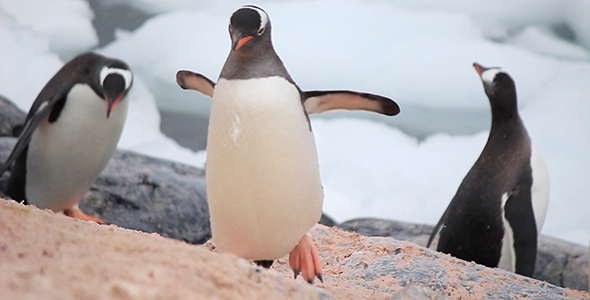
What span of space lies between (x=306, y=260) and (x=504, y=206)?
5.89 feet

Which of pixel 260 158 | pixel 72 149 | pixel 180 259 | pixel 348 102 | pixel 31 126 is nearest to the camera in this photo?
pixel 180 259

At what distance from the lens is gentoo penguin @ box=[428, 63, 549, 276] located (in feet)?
9.77

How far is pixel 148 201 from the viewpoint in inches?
157

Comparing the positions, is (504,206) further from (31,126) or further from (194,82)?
(31,126)

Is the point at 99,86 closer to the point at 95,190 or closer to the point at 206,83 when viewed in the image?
the point at 95,190

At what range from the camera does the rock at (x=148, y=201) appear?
391 cm

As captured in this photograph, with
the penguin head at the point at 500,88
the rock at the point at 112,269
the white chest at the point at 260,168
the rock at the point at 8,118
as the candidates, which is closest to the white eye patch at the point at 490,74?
the penguin head at the point at 500,88

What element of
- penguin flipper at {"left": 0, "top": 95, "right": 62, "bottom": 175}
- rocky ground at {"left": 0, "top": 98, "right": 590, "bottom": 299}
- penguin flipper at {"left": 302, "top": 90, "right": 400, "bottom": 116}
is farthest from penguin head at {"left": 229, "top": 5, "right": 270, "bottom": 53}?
penguin flipper at {"left": 0, "top": 95, "right": 62, "bottom": 175}

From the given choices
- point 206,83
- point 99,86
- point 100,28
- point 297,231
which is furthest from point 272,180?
point 100,28

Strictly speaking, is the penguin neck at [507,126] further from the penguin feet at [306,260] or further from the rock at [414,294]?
the rock at [414,294]

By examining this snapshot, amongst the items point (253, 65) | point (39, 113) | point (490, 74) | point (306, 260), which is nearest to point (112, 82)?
point (39, 113)

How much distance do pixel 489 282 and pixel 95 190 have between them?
3.04m

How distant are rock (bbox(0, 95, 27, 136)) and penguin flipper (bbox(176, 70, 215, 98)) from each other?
339 centimetres

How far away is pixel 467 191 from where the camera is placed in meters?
3.06
